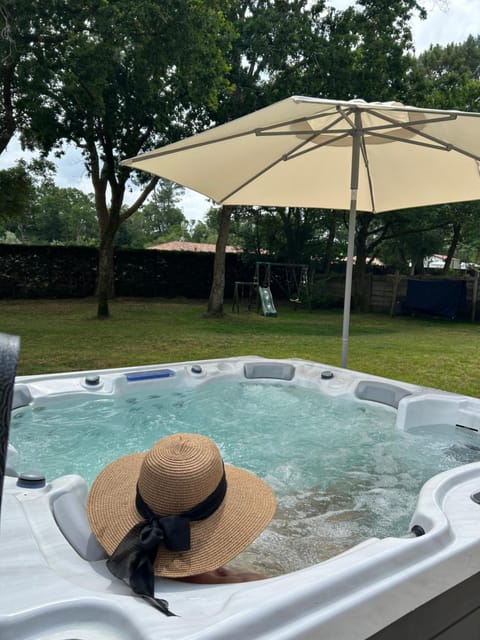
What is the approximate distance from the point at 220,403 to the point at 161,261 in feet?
34.2

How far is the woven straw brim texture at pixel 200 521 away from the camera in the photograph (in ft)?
4.43

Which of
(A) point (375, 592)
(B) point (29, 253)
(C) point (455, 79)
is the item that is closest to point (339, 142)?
(A) point (375, 592)

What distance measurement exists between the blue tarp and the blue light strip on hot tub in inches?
370

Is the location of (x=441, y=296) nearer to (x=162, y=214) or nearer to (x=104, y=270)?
(x=104, y=270)

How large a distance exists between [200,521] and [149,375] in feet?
9.12

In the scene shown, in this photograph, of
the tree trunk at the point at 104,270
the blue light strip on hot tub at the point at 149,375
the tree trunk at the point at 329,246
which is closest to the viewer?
the blue light strip on hot tub at the point at 149,375

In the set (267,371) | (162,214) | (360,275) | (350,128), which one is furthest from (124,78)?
(162,214)

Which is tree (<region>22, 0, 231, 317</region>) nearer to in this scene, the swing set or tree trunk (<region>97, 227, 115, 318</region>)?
tree trunk (<region>97, 227, 115, 318</region>)

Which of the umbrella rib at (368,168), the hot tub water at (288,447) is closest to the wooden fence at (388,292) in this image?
the umbrella rib at (368,168)

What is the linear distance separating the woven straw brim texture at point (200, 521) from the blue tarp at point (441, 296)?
11.4 metres

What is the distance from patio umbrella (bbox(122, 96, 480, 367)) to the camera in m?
3.13

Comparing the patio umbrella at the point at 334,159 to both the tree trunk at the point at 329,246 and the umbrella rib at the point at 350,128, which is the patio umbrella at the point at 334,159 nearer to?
the umbrella rib at the point at 350,128

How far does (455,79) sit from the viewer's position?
11789 mm

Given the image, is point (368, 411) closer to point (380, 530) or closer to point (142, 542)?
point (380, 530)
